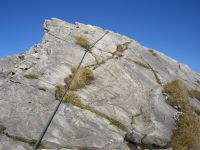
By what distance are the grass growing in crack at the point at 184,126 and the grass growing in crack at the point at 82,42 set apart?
7.21 meters

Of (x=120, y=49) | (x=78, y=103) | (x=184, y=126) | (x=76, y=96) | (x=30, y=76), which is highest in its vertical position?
(x=120, y=49)

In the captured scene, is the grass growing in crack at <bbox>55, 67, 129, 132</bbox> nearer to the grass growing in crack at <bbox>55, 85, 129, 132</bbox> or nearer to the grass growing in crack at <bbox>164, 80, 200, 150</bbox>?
the grass growing in crack at <bbox>55, 85, 129, 132</bbox>

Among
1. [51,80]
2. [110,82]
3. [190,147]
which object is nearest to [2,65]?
[51,80]

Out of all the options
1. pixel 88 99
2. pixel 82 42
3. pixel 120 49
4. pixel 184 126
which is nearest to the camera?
pixel 184 126

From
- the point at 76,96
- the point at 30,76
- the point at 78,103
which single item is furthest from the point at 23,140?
the point at 30,76

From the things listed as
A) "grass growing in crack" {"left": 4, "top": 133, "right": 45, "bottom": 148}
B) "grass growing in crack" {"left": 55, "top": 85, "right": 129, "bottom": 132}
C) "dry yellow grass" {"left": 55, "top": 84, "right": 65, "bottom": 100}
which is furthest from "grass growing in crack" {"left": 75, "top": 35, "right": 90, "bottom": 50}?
"grass growing in crack" {"left": 4, "top": 133, "right": 45, "bottom": 148}

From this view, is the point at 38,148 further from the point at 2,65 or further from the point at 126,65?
the point at 2,65

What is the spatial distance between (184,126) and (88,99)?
18.1 ft

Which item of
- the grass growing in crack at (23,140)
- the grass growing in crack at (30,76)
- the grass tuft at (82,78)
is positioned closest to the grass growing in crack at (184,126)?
the grass tuft at (82,78)

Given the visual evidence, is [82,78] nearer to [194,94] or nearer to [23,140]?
[23,140]

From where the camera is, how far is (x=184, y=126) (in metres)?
14.0

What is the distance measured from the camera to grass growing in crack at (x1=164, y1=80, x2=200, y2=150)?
12734 millimetres

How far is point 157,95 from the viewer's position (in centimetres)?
1620

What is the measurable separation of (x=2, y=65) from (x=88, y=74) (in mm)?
8493
